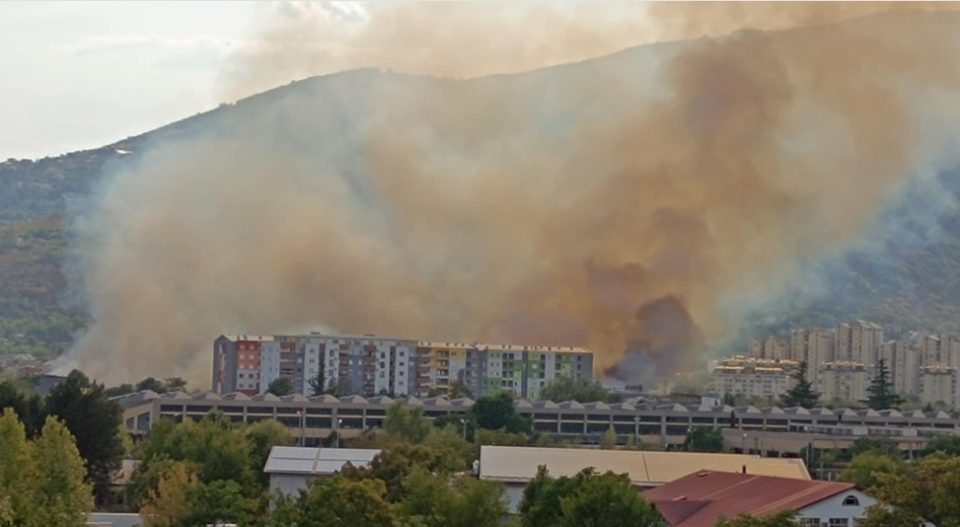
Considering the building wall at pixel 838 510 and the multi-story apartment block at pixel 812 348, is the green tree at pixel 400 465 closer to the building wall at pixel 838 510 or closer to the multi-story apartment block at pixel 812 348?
the building wall at pixel 838 510

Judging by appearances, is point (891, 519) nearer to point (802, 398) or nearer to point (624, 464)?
point (624, 464)

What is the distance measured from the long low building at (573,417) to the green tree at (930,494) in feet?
118

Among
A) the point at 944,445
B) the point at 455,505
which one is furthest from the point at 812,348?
the point at 455,505

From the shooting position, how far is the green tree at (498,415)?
67562 mm

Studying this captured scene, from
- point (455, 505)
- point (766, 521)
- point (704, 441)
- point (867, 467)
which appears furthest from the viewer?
point (704, 441)

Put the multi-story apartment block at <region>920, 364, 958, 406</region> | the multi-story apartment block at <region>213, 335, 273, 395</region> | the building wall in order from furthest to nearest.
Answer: the multi-story apartment block at <region>920, 364, 958, 406</region>, the multi-story apartment block at <region>213, 335, 273, 395</region>, the building wall

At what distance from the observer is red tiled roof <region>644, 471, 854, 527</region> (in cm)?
3478

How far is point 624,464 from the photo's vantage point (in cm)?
4659

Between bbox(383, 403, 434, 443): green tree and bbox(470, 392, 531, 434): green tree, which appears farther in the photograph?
bbox(470, 392, 531, 434): green tree

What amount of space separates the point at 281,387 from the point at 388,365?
811cm

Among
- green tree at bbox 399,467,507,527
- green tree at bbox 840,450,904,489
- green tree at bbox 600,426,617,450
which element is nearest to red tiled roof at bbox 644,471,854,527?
green tree at bbox 399,467,507,527

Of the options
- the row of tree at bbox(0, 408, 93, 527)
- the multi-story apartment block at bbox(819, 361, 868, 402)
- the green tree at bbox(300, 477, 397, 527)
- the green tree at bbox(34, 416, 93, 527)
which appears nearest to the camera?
the row of tree at bbox(0, 408, 93, 527)

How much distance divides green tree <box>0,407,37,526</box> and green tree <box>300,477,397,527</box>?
4168mm

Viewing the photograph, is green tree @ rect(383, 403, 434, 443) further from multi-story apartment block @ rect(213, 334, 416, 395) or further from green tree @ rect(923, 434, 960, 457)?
multi-story apartment block @ rect(213, 334, 416, 395)
